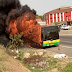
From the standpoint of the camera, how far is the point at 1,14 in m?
17.3

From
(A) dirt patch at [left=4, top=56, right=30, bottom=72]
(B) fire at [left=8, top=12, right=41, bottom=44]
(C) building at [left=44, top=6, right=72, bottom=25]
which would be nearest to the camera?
(A) dirt patch at [left=4, top=56, right=30, bottom=72]

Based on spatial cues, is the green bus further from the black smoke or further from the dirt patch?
the dirt patch

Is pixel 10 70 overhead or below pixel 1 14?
below

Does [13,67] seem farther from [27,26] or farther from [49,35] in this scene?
[49,35]

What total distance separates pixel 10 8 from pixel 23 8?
4.44ft

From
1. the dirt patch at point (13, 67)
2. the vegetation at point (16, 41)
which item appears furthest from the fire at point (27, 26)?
the dirt patch at point (13, 67)

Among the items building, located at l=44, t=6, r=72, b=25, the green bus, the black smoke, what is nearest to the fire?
the black smoke

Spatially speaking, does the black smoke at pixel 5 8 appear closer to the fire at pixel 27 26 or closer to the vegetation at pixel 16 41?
the fire at pixel 27 26

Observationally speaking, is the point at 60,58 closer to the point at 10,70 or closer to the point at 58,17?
the point at 10,70

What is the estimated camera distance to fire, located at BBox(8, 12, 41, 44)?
15.6 m

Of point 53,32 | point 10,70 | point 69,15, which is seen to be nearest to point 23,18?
point 53,32

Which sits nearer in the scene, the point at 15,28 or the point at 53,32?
the point at 15,28

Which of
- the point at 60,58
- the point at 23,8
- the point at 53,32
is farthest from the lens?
the point at 53,32

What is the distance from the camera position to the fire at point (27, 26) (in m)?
15.6
